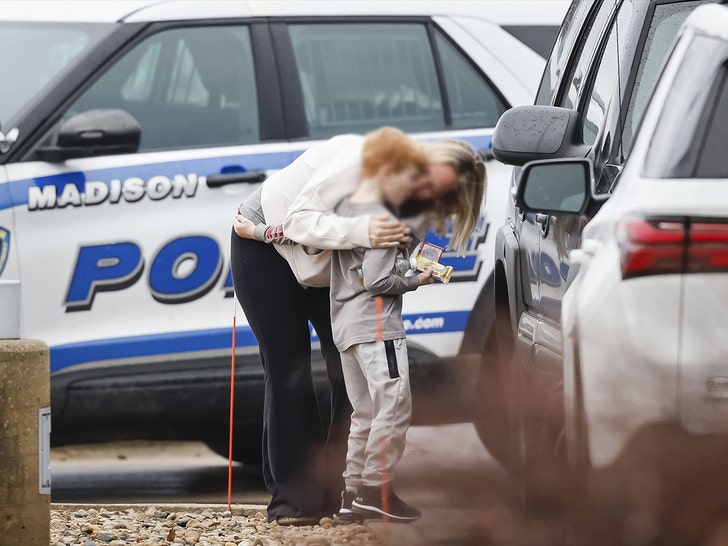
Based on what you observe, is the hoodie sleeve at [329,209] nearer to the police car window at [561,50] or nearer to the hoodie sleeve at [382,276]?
the hoodie sleeve at [382,276]

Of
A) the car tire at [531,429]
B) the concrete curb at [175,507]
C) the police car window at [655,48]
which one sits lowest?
the concrete curb at [175,507]

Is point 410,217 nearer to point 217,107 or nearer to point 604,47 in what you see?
point 604,47

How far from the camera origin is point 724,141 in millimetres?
2994

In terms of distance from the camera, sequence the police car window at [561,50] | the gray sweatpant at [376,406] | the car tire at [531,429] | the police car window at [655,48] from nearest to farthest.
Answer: the police car window at [655,48] → the car tire at [531,429] → the gray sweatpant at [376,406] → the police car window at [561,50]

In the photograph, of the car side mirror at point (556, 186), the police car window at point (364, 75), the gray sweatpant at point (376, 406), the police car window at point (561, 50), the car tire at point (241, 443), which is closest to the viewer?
the car side mirror at point (556, 186)

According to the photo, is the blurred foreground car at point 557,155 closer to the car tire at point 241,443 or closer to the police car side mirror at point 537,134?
the police car side mirror at point 537,134

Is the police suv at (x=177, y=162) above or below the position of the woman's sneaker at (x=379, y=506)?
above

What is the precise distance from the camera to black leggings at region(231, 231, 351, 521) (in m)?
4.85

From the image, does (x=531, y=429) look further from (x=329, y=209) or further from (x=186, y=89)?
(x=186, y=89)

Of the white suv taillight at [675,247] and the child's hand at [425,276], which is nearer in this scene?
the white suv taillight at [675,247]

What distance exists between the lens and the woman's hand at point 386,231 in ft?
10.6

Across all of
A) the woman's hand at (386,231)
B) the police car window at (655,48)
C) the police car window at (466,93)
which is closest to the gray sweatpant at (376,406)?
the woman's hand at (386,231)

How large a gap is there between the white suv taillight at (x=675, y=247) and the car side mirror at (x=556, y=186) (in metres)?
0.63

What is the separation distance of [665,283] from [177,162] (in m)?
3.39
